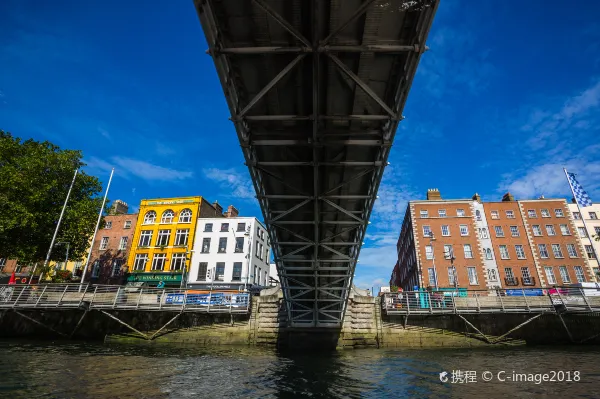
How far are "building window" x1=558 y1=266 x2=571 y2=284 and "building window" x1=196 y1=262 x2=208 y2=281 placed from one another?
49619 millimetres

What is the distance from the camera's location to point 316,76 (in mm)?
7031

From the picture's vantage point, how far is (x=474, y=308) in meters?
26.5

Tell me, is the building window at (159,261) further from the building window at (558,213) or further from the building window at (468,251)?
the building window at (558,213)

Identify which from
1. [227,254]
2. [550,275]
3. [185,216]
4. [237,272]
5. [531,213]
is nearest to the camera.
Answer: [237,272]

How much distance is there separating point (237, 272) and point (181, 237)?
10027 mm

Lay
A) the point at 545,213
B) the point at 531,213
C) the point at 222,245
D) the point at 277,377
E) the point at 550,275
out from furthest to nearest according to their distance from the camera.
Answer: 1. the point at 531,213
2. the point at 545,213
3. the point at 222,245
4. the point at 550,275
5. the point at 277,377

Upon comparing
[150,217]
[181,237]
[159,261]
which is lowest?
[159,261]

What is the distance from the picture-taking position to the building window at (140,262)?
143ft

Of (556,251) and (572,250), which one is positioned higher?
(572,250)

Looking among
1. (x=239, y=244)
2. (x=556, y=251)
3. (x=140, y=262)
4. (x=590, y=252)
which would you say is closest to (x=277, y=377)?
(x=239, y=244)

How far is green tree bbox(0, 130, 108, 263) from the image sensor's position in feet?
105

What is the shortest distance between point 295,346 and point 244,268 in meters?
18.9

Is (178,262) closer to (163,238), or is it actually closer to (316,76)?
(163,238)

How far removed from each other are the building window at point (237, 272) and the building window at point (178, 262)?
7152 millimetres
